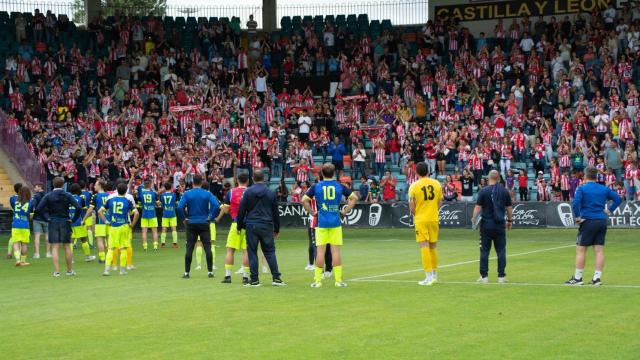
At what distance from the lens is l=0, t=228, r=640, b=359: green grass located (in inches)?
471

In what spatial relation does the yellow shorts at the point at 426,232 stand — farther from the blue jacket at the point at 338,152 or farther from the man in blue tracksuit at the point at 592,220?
the blue jacket at the point at 338,152

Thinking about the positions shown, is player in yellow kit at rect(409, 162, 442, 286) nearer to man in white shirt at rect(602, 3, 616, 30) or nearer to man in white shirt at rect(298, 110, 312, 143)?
man in white shirt at rect(298, 110, 312, 143)

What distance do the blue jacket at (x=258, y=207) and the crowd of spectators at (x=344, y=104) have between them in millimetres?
21450

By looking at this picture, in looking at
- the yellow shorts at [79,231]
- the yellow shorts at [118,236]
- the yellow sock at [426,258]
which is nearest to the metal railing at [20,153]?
the yellow shorts at [79,231]

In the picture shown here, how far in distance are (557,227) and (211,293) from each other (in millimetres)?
21754

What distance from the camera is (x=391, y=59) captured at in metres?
50.0

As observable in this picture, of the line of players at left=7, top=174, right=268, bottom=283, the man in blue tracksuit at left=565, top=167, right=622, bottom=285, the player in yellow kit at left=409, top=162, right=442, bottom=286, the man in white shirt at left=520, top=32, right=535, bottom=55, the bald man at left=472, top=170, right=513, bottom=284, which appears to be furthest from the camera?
the man in white shirt at left=520, top=32, right=535, bottom=55

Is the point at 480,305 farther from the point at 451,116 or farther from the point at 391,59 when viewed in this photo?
the point at 391,59

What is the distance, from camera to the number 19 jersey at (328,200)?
18.5m

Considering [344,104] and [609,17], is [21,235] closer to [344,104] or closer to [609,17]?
A: [344,104]

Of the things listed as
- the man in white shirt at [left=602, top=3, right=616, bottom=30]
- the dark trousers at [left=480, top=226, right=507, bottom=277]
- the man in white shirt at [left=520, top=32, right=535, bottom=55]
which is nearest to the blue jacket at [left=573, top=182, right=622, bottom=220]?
the dark trousers at [left=480, top=226, right=507, bottom=277]

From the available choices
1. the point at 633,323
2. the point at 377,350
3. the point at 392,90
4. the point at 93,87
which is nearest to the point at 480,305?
the point at 633,323

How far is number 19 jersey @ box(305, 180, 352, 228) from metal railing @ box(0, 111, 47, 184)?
86.2 feet

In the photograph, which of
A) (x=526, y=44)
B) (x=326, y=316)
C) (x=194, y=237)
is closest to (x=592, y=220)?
(x=326, y=316)
